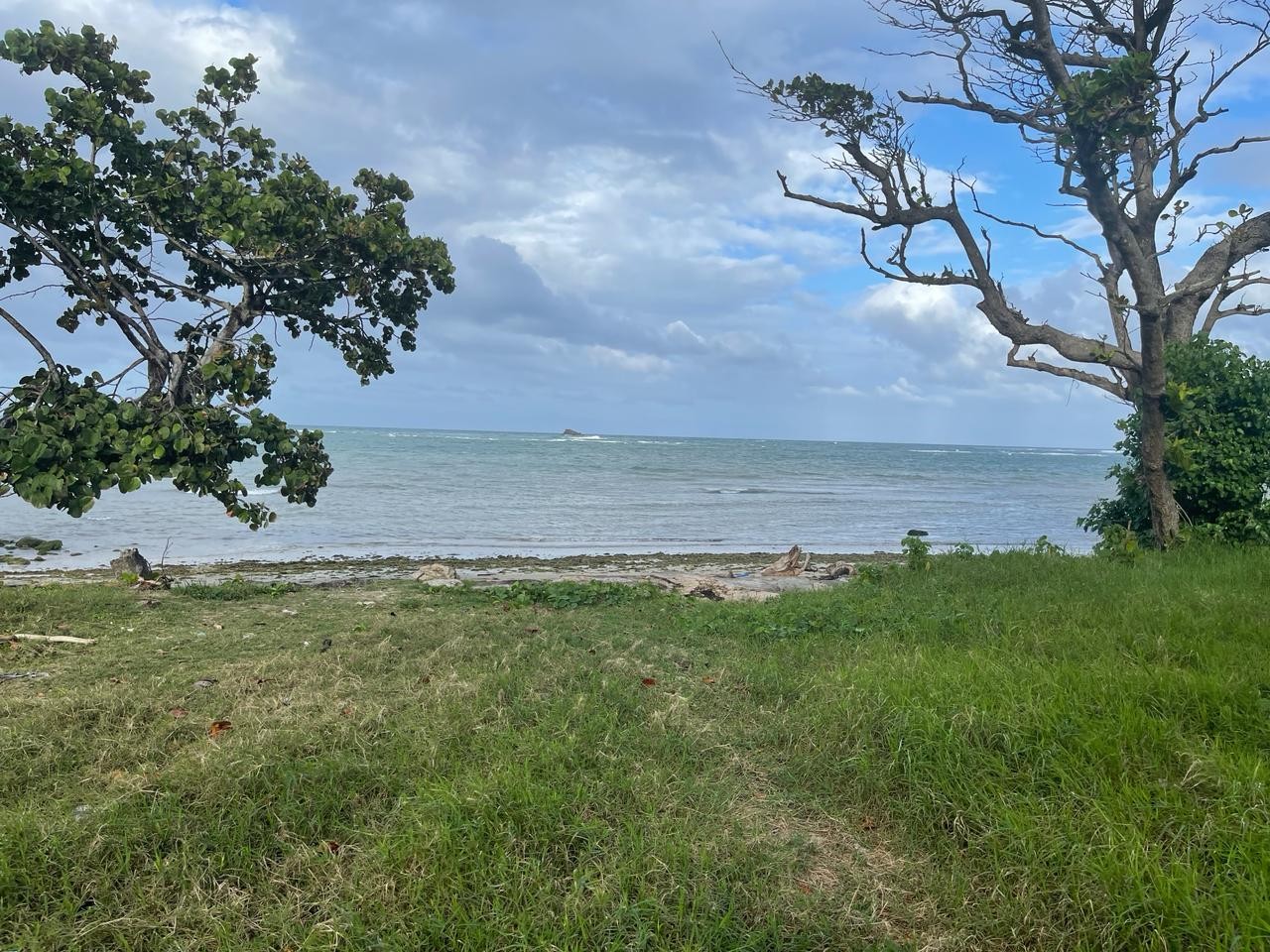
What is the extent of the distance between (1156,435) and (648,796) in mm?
9505

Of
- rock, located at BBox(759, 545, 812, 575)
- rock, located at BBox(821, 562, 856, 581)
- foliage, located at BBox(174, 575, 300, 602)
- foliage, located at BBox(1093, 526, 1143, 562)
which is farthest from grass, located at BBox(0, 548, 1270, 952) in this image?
rock, located at BBox(759, 545, 812, 575)

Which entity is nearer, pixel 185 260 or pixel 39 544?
pixel 185 260

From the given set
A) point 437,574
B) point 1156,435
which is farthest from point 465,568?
point 1156,435

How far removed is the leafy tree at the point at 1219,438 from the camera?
1024 centimetres

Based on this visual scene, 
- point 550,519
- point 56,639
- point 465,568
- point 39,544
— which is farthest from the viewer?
point 550,519

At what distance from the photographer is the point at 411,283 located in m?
10.4

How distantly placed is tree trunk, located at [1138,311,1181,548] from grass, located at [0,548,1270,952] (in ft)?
16.5

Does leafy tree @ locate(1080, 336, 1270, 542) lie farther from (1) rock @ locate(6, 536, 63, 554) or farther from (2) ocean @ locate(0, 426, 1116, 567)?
(1) rock @ locate(6, 536, 63, 554)

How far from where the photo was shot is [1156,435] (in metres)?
10.2

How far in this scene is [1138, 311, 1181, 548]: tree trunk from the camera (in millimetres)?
9789

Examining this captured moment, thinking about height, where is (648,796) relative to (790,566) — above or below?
above

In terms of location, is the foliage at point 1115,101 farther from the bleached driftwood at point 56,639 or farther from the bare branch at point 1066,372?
the bleached driftwood at point 56,639

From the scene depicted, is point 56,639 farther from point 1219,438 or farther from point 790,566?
point 1219,438

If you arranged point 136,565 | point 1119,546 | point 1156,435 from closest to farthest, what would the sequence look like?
point 1119,546 < point 1156,435 < point 136,565
